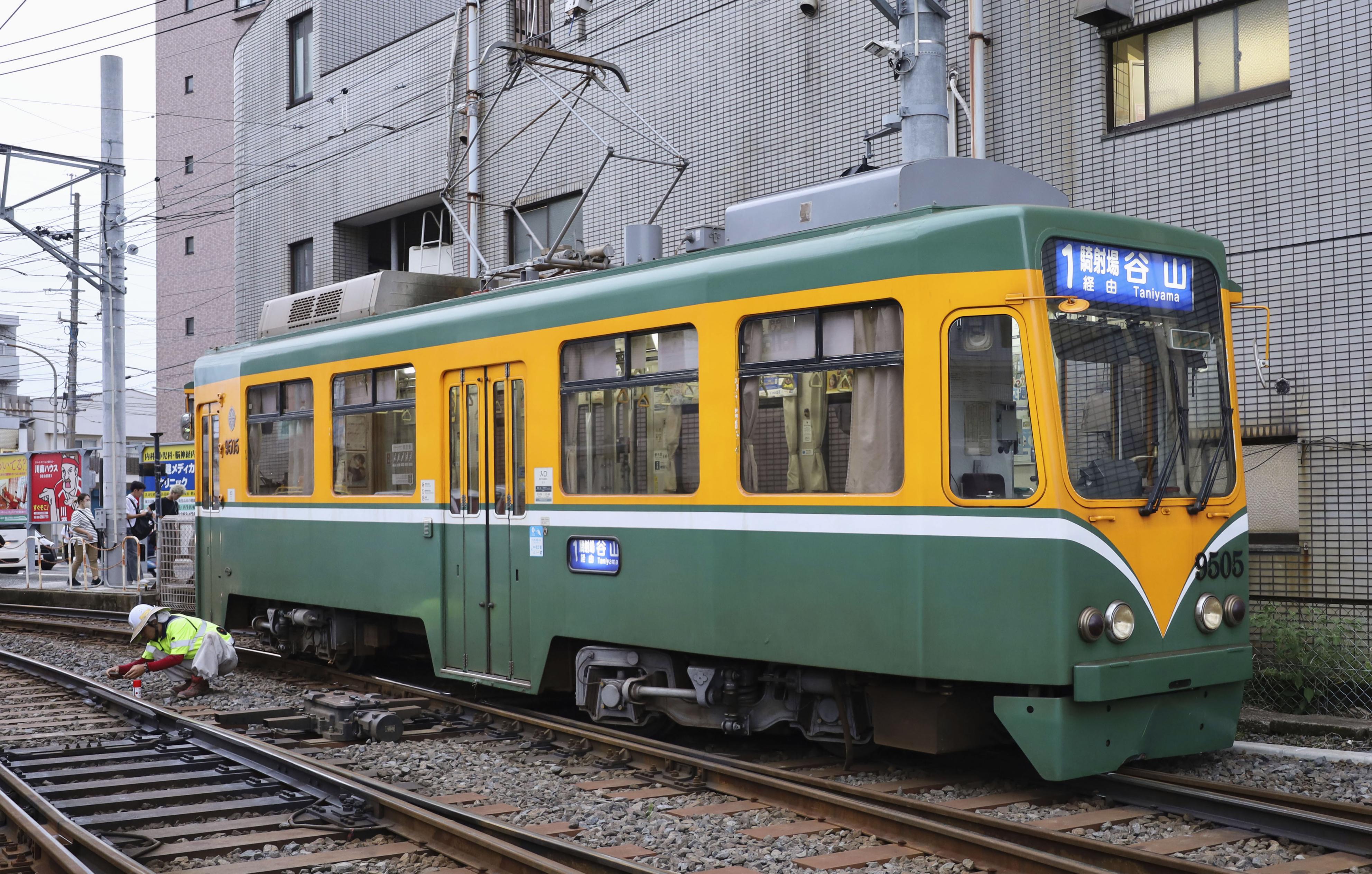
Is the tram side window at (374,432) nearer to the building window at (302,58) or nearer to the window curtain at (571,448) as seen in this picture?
the window curtain at (571,448)

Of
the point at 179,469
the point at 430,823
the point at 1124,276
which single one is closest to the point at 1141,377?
the point at 1124,276

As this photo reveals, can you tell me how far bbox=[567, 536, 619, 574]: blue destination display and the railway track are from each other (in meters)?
1.04

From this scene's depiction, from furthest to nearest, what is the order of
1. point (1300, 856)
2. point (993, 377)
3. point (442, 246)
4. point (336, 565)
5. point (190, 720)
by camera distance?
1. point (442, 246)
2. point (336, 565)
3. point (190, 720)
4. point (993, 377)
5. point (1300, 856)

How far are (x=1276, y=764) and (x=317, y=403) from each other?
778 centimetres

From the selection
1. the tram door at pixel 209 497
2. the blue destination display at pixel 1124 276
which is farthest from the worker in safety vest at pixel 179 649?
the blue destination display at pixel 1124 276

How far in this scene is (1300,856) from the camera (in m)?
5.61

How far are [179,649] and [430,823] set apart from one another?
5.50m

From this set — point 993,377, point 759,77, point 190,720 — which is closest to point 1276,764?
point 993,377

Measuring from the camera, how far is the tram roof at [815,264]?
20.9 feet

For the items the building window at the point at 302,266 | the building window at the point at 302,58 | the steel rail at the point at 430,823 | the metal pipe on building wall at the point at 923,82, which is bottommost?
the steel rail at the point at 430,823

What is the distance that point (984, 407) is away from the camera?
6.36 m

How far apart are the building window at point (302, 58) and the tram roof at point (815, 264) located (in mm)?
13041

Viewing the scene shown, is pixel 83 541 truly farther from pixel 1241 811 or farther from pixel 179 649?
pixel 1241 811

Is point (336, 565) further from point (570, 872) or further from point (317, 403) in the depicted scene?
point (570, 872)
